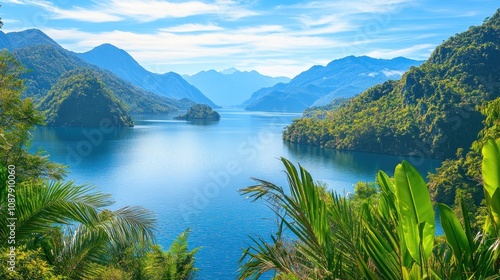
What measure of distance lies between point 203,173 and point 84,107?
6538 centimetres

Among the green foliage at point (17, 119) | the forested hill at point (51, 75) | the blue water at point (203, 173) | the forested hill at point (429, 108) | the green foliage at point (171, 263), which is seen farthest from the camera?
the forested hill at point (51, 75)

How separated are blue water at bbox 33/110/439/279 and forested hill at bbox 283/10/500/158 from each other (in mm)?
4567

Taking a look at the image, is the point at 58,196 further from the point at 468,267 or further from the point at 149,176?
the point at 149,176

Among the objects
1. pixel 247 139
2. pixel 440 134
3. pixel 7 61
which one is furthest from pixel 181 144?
pixel 7 61

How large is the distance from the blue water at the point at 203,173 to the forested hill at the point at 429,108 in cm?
457

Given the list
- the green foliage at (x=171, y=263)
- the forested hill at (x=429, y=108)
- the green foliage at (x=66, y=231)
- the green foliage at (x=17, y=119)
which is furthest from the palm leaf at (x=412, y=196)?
the forested hill at (x=429, y=108)

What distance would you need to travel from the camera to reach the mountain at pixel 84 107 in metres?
94.9

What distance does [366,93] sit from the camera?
8575cm

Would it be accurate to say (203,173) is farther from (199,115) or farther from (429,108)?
(199,115)

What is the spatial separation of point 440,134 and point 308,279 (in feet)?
200

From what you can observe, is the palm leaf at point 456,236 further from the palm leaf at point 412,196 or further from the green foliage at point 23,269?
the green foliage at point 23,269

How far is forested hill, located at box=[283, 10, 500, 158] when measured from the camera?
58250 millimetres

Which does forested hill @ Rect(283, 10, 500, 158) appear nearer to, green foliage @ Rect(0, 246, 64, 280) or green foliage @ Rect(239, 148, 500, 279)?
green foliage @ Rect(239, 148, 500, 279)

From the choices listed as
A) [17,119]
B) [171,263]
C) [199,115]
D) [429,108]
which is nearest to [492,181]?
[17,119]
